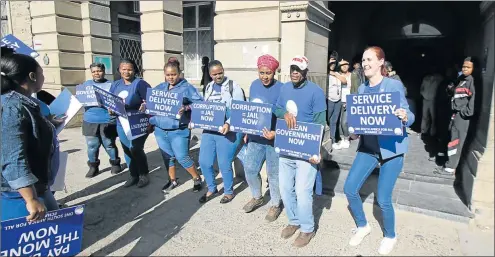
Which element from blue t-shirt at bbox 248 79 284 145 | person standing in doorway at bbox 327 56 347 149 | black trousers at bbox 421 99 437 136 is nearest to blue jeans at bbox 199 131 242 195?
blue t-shirt at bbox 248 79 284 145

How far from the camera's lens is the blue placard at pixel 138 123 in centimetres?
477

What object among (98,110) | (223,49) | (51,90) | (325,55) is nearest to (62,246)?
(98,110)

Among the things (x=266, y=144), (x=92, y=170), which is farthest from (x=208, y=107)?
(x=92, y=170)

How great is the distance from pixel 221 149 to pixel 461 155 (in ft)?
12.2

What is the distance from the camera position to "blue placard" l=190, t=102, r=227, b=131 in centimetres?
422

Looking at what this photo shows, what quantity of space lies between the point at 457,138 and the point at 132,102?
16.2 ft

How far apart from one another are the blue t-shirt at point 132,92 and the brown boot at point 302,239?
3096 mm

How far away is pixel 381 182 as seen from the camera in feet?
10.4

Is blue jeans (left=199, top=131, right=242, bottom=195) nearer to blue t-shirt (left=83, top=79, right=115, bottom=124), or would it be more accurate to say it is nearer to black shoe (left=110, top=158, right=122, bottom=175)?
blue t-shirt (left=83, top=79, right=115, bottom=124)

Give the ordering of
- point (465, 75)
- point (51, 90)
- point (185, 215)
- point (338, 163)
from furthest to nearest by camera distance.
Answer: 1. point (51, 90)
2. point (338, 163)
3. point (465, 75)
4. point (185, 215)

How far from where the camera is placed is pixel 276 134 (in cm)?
356

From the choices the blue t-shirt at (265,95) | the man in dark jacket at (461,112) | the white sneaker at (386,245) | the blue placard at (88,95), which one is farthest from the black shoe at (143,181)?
the man in dark jacket at (461,112)

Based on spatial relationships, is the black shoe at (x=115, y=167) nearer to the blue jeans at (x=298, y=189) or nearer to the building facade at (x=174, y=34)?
the building facade at (x=174, y=34)

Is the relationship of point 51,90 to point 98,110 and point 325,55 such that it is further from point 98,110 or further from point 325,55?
point 325,55
